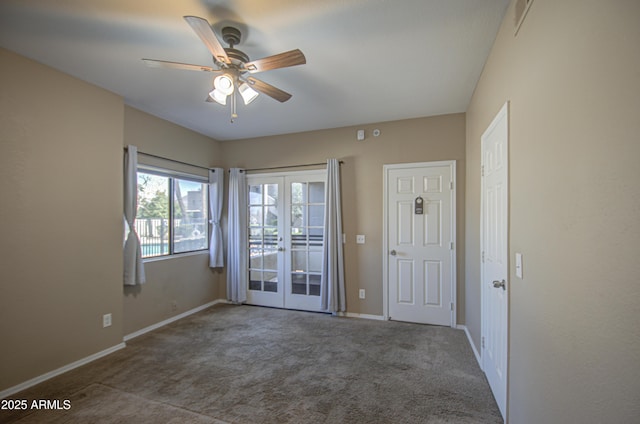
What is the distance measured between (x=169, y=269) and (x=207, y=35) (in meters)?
3.25

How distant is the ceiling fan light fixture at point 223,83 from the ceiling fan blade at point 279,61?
0.17 meters

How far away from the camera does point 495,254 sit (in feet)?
7.26

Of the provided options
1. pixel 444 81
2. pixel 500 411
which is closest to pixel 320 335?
pixel 500 411

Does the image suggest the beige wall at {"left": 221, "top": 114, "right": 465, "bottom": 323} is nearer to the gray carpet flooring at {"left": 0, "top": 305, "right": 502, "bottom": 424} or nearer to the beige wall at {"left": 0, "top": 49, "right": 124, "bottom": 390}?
the gray carpet flooring at {"left": 0, "top": 305, "right": 502, "bottom": 424}

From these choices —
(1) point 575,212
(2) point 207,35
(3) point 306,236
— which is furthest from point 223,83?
(3) point 306,236

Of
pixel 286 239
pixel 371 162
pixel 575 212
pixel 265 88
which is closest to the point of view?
pixel 575 212

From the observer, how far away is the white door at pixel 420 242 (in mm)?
3766

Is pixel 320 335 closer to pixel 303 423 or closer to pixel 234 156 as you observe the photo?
pixel 303 423

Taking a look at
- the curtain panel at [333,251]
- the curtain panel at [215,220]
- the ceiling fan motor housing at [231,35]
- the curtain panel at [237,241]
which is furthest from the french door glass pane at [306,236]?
the ceiling fan motor housing at [231,35]

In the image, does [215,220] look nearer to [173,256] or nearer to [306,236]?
Result: [173,256]

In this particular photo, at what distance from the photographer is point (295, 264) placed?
4562 millimetres

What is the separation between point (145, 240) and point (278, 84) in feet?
8.55

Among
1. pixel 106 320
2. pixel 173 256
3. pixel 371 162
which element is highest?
pixel 371 162

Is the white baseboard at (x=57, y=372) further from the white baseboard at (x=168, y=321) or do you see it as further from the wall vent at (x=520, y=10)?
the wall vent at (x=520, y=10)
